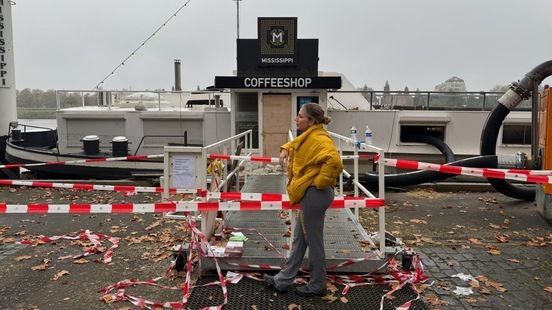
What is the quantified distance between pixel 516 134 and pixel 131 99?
13.7m

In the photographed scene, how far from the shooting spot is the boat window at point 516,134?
13.5m

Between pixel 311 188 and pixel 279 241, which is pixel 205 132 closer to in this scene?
pixel 279 241

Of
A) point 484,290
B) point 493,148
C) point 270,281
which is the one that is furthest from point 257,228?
point 493,148

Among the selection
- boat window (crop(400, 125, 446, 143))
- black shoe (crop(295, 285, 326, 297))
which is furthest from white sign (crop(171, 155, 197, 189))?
boat window (crop(400, 125, 446, 143))

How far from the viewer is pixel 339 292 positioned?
444cm

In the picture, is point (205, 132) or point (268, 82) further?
point (205, 132)

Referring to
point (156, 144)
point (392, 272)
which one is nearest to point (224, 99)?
point (156, 144)

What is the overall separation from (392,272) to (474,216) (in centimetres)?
447

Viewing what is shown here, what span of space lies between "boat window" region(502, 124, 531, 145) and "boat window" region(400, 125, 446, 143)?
1867 mm

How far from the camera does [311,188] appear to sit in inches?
162

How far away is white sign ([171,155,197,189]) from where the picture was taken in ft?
17.3

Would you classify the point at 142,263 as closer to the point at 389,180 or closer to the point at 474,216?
the point at 474,216

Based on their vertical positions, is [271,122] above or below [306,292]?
above

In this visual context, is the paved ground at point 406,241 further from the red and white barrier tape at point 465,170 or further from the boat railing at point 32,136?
the boat railing at point 32,136
